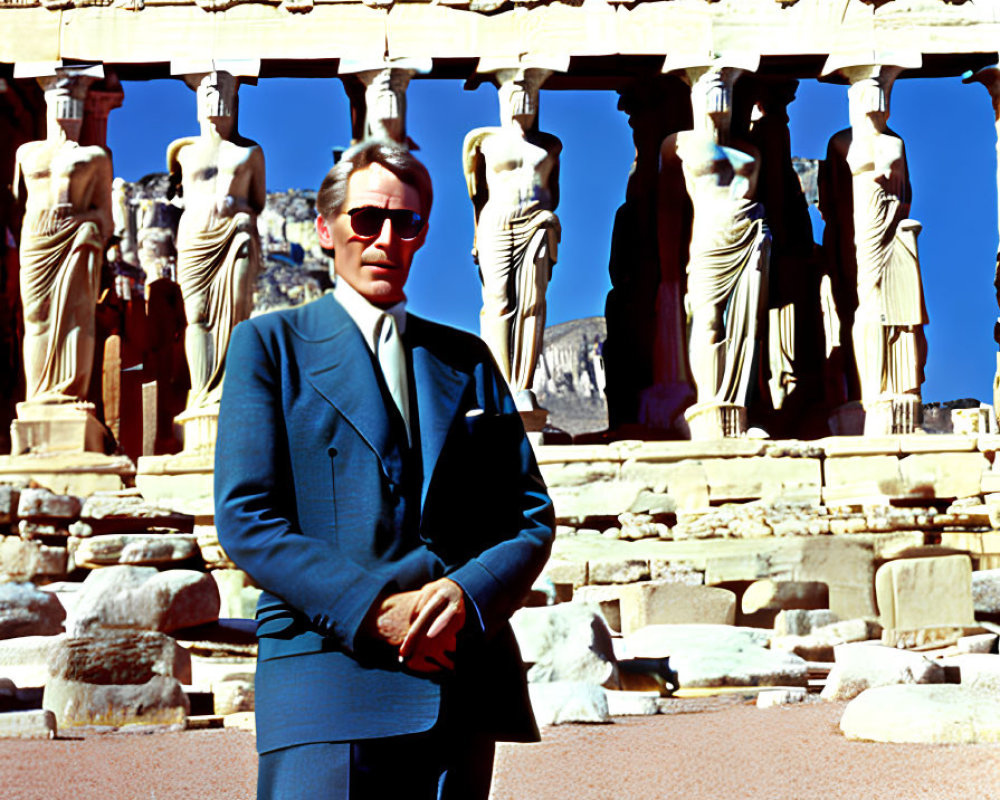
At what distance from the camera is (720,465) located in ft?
46.9

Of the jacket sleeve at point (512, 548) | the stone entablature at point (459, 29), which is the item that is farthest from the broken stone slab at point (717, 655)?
the jacket sleeve at point (512, 548)

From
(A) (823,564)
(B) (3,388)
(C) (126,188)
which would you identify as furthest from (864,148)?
(C) (126,188)

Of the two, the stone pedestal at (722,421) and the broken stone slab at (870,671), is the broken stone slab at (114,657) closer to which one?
the broken stone slab at (870,671)

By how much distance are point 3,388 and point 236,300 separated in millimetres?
3606

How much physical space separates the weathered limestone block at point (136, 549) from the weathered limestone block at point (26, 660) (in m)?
0.99

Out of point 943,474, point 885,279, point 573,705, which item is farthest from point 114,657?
point 885,279

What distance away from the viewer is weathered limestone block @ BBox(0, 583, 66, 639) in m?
10.4

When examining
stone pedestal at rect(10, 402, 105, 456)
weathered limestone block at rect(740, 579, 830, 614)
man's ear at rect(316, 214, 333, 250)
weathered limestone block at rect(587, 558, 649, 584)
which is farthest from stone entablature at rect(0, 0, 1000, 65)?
man's ear at rect(316, 214, 333, 250)

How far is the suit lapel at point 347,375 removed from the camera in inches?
111

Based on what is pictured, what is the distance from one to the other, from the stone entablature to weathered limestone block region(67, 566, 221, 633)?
7012 mm

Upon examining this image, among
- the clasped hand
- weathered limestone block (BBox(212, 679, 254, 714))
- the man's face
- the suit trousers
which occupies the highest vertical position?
the man's face

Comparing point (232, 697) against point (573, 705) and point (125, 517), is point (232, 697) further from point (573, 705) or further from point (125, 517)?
point (125, 517)

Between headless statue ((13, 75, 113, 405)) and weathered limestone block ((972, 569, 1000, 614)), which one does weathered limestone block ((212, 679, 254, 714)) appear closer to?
weathered limestone block ((972, 569, 1000, 614))

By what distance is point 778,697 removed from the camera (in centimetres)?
905
